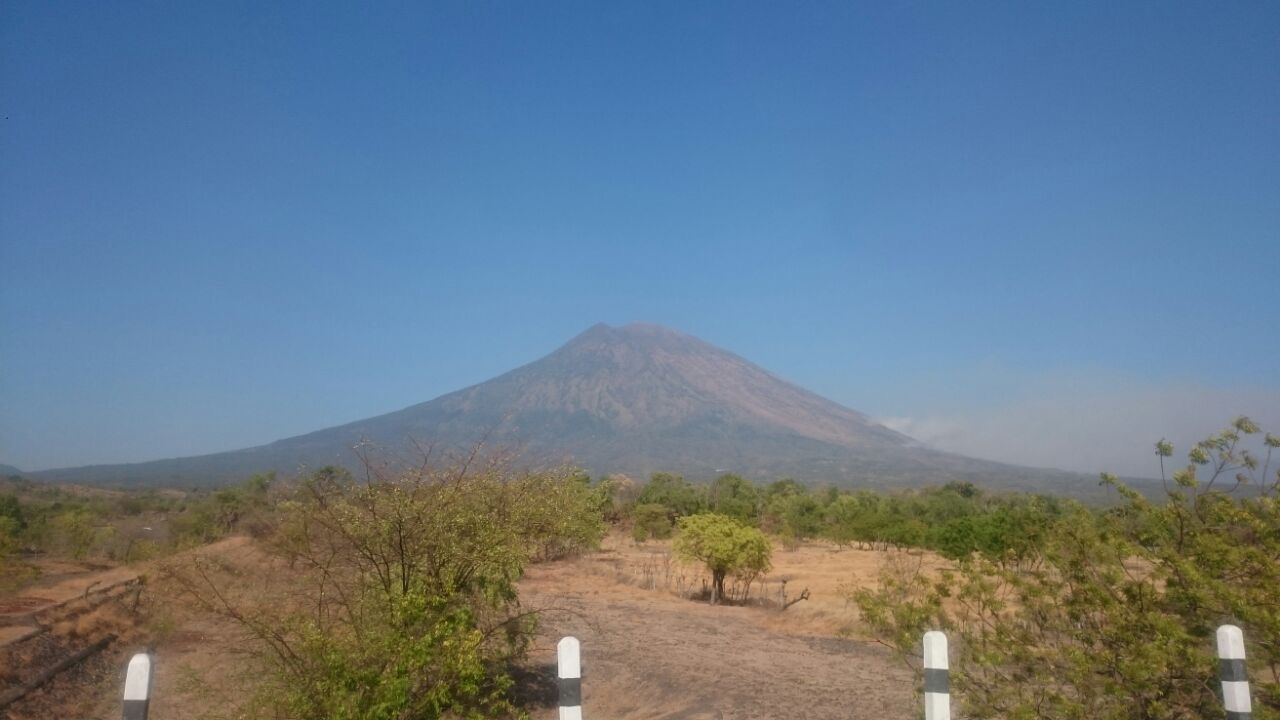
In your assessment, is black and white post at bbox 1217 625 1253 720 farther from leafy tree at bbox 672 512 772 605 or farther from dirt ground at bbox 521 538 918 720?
leafy tree at bbox 672 512 772 605

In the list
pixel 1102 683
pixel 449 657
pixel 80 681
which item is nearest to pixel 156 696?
pixel 80 681

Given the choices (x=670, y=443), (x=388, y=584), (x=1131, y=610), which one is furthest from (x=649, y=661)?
(x=670, y=443)

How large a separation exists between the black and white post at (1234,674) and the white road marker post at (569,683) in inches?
133

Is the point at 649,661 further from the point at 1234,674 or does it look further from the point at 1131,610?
the point at 1234,674

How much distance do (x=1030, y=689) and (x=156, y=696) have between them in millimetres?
13986

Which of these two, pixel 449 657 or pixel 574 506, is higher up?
pixel 574 506

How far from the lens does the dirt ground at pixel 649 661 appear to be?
1007 cm

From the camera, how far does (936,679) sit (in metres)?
4.01

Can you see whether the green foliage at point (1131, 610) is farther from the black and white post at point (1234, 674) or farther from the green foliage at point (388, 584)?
the green foliage at point (388, 584)

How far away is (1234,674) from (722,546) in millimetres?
17702

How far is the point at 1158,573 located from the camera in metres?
5.21

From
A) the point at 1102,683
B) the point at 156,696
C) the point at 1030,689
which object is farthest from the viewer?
the point at 156,696

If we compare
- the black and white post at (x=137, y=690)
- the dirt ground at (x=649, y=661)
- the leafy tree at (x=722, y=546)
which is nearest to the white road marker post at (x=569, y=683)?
the black and white post at (x=137, y=690)

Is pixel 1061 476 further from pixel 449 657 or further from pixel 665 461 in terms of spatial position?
pixel 449 657
